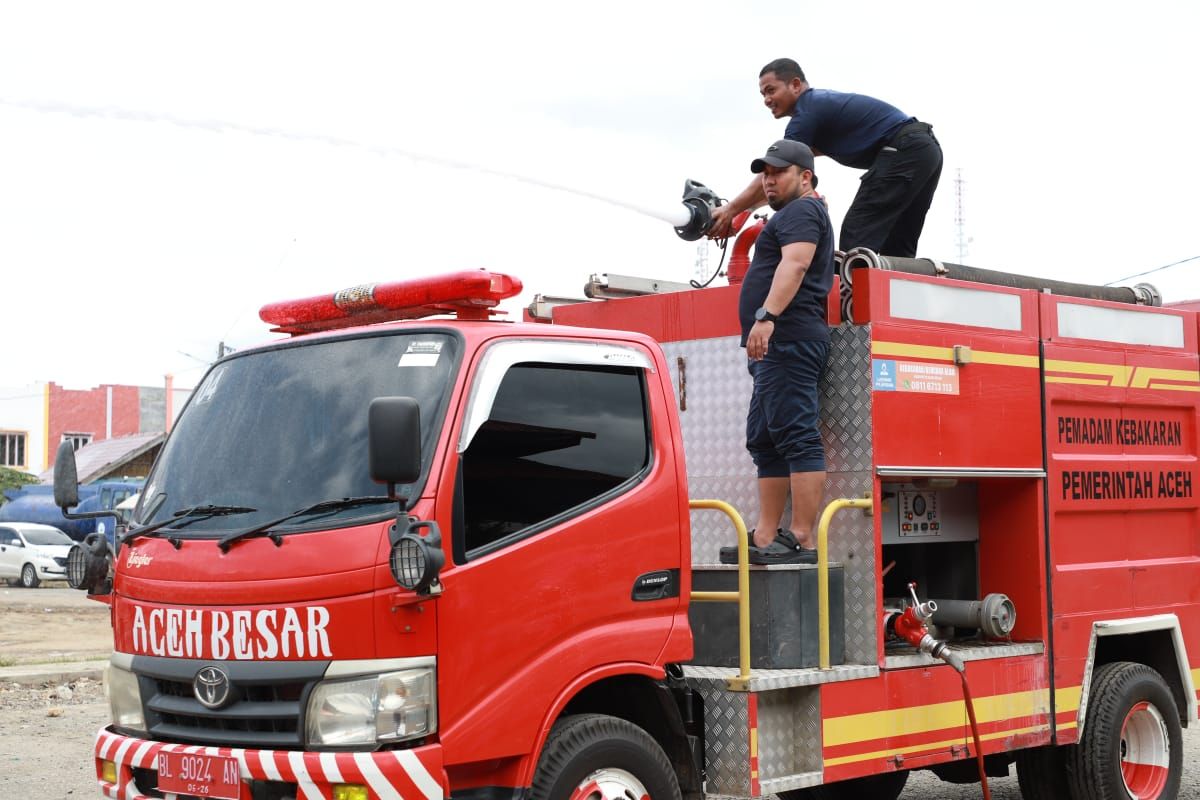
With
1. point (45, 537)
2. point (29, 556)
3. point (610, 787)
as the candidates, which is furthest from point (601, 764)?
point (45, 537)

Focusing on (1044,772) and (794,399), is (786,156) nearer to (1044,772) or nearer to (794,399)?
(794,399)

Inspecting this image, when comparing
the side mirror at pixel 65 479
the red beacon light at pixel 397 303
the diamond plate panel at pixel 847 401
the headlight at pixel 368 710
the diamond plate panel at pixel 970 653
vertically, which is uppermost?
the red beacon light at pixel 397 303

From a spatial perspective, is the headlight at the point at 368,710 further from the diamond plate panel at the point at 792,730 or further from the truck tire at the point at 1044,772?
the truck tire at the point at 1044,772

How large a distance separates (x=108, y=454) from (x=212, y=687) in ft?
180

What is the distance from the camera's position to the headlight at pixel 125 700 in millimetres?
5164

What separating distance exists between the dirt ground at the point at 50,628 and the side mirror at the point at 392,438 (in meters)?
11.9

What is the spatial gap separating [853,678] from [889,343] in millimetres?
1525

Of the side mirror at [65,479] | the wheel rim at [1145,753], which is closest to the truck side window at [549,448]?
the side mirror at [65,479]

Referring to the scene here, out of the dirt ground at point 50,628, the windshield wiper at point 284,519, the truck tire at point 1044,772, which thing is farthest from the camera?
the dirt ground at point 50,628

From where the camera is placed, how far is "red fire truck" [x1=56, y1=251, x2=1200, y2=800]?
185 inches

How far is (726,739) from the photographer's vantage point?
18.9 ft

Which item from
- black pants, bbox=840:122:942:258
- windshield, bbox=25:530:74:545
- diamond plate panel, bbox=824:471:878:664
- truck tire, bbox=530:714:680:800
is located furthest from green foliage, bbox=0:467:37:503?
truck tire, bbox=530:714:680:800

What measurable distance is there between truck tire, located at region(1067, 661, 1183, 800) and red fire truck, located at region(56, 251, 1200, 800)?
0.9 inches

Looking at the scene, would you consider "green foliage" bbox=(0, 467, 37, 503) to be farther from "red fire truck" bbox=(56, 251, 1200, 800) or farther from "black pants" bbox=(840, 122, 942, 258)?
"black pants" bbox=(840, 122, 942, 258)
